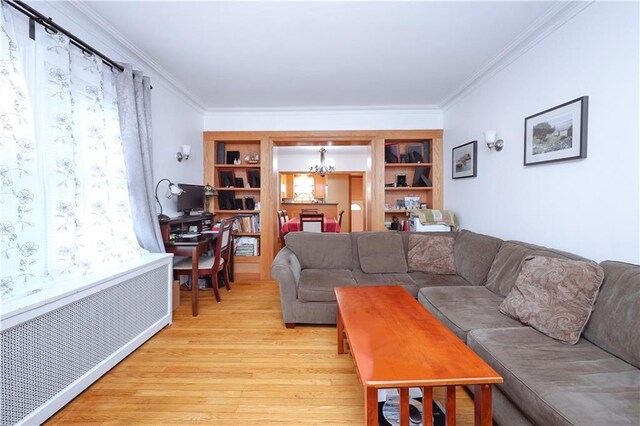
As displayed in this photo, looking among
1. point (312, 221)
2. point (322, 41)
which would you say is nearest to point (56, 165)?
point (322, 41)

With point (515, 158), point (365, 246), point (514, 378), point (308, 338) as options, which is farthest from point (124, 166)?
point (515, 158)

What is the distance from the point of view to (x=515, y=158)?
8.36 feet

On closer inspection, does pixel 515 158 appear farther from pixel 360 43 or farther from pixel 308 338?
pixel 308 338

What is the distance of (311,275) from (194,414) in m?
1.52

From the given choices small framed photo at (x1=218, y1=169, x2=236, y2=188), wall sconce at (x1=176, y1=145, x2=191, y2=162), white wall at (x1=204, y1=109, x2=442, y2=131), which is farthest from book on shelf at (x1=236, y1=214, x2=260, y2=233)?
white wall at (x1=204, y1=109, x2=442, y2=131)

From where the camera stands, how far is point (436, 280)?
8.82ft

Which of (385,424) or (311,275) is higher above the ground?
(311,275)

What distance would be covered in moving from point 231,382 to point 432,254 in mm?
2204

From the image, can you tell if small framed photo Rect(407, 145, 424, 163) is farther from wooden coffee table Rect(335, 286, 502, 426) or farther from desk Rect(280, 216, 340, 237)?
wooden coffee table Rect(335, 286, 502, 426)

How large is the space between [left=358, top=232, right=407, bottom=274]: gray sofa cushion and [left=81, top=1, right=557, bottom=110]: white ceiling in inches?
70.0

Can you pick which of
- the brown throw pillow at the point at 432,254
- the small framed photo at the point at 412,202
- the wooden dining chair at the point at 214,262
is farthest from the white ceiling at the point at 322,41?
the brown throw pillow at the point at 432,254

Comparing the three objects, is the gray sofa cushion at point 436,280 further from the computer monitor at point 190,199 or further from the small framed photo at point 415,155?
the computer monitor at point 190,199

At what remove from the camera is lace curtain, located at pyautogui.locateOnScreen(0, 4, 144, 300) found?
4.94 ft

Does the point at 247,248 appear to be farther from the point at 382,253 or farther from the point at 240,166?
the point at 382,253
